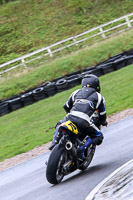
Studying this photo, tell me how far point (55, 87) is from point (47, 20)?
1086 inches

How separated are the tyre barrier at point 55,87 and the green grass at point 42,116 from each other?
52cm

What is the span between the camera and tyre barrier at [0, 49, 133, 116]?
20.3 m

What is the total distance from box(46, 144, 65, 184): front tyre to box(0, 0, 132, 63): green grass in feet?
Result: 113

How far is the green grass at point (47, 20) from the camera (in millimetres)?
42969

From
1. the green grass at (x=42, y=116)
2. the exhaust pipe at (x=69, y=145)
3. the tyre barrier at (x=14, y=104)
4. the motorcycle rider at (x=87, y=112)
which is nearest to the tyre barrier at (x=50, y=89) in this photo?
the green grass at (x=42, y=116)

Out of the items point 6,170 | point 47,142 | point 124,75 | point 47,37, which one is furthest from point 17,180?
A: point 47,37

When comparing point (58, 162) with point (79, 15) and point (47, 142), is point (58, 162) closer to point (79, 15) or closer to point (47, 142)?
point (47, 142)

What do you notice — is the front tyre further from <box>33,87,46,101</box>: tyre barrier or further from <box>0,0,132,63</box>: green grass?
<box>0,0,132,63</box>: green grass

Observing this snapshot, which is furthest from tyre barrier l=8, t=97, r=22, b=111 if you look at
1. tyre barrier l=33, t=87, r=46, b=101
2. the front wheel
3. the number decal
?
the number decal

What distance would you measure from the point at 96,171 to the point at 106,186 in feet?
5.44

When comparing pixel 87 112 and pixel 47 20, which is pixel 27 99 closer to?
pixel 87 112

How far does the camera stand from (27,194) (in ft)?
22.1

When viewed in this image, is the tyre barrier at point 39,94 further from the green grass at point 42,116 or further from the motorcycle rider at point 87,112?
the motorcycle rider at point 87,112

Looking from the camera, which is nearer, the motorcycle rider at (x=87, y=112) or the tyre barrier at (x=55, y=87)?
the motorcycle rider at (x=87, y=112)
